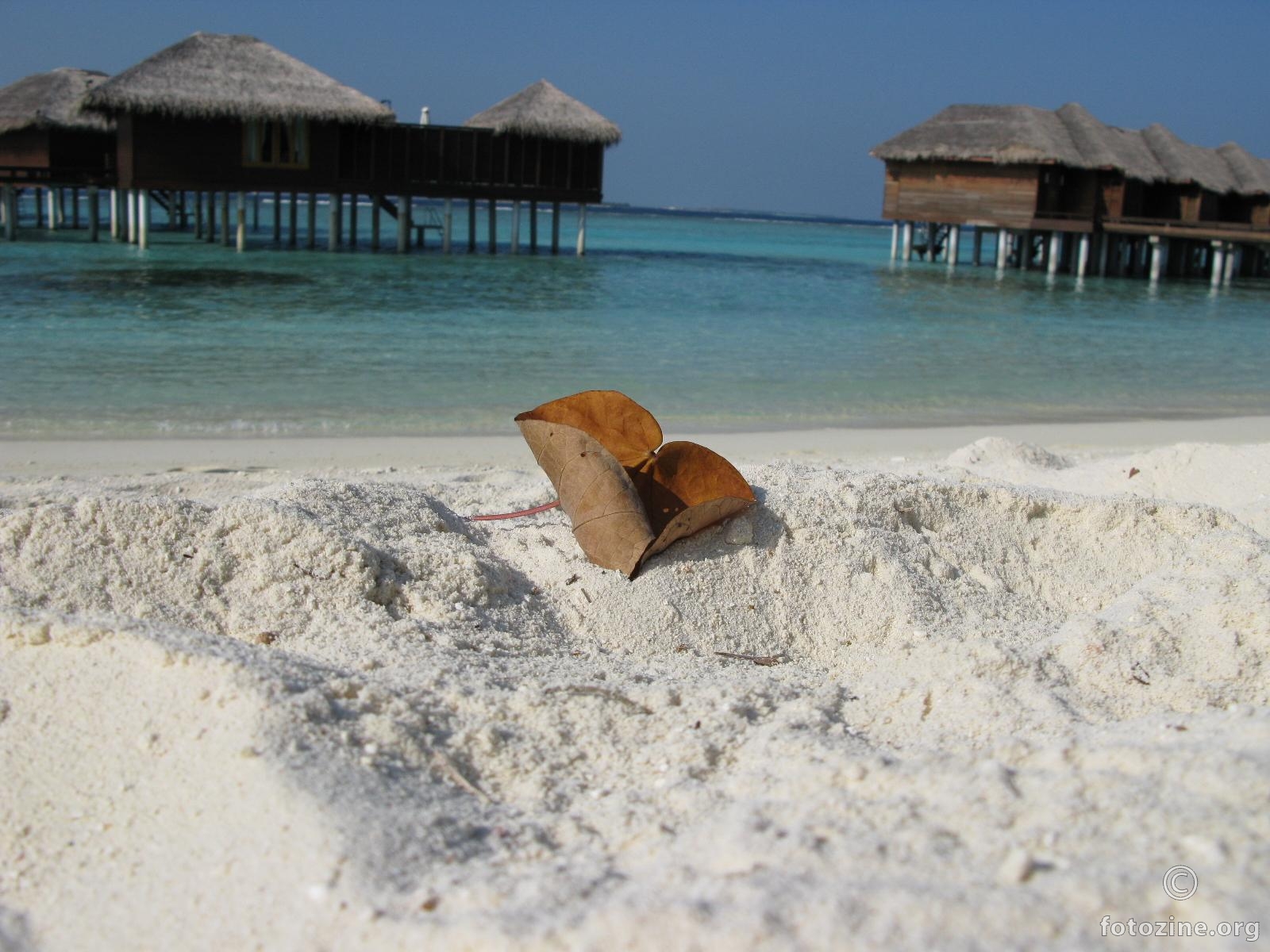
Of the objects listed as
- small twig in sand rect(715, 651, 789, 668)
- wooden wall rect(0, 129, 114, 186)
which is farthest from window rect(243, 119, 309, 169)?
small twig in sand rect(715, 651, 789, 668)

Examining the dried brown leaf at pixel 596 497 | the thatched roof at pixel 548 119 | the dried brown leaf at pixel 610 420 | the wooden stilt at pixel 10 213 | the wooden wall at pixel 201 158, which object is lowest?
the dried brown leaf at pixel 596 497

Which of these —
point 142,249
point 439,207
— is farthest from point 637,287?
point 439,207

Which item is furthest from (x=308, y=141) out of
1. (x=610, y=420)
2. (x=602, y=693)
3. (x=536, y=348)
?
(x=602, y=693)

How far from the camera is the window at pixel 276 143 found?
25.0 meters

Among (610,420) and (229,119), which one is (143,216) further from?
(610,420)

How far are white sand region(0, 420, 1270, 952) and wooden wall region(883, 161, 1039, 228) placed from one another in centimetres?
2888

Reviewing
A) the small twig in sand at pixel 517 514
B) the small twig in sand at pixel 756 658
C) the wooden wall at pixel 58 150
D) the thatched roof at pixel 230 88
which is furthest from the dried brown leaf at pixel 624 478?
the wooden wall at pixel 58 150

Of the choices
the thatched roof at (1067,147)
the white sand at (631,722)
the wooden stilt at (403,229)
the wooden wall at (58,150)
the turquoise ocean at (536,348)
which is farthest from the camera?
the thatched roof at (1067,147)

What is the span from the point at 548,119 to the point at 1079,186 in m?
15.6

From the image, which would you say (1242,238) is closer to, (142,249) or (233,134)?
(233,134)

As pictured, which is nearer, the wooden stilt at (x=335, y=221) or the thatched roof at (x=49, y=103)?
the wooden stilt at (x=335, y=221)

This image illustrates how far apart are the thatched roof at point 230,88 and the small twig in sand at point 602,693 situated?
23.7 meters

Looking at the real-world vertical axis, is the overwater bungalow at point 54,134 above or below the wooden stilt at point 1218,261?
above

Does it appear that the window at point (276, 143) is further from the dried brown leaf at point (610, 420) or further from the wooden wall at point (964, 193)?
the dried brown leaf at point (610, 420)
